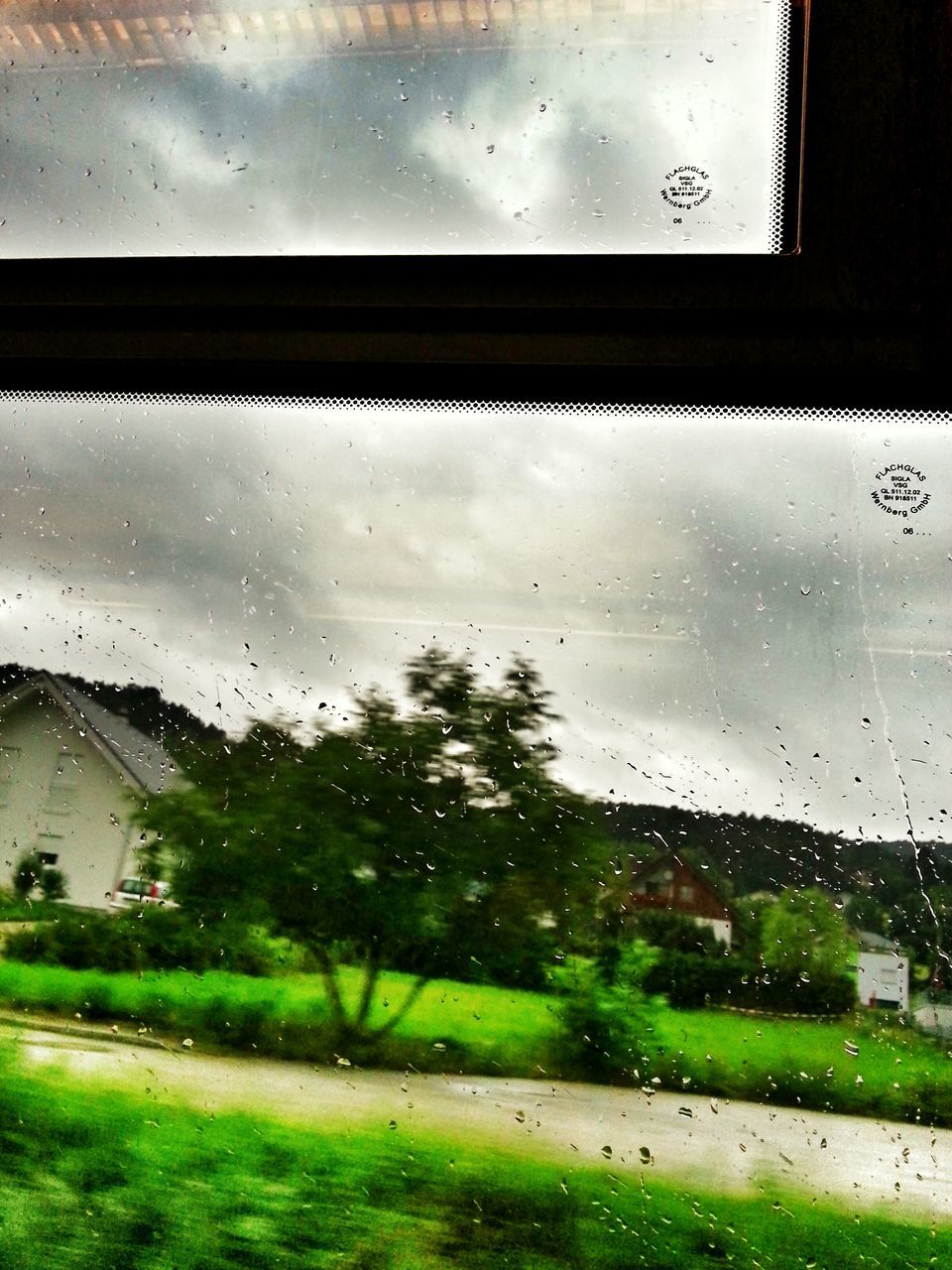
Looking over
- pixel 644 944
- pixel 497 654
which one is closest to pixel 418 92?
pixel 497 654

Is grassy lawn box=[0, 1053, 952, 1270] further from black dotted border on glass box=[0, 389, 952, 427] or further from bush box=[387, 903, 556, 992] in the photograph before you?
black dotted border on glass box=[0, 389, 952, 427]

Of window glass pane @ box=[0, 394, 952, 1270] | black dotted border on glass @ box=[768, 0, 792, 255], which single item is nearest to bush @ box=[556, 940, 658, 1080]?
window glass pane @ box=[0, 394, 952, 1270]

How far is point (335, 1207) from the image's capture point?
958 millimetres

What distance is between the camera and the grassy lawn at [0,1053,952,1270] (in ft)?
2.83

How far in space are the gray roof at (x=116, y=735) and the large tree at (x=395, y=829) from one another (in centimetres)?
3

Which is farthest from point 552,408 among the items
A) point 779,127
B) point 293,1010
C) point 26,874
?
point 26,874

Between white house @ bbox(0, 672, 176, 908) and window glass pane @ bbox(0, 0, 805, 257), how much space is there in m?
0.57

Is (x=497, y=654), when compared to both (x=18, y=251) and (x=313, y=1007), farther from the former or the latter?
(x=18, y=251)

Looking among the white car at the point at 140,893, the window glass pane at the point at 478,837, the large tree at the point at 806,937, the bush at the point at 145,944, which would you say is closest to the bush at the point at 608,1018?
the window glass pane at the point at 478,837

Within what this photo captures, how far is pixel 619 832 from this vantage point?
37.3 inches

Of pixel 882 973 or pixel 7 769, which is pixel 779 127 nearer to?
pixel 882 973

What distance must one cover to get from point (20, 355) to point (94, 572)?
0.88 ft

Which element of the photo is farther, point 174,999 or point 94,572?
point 94,572

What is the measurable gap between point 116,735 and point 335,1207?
576 mm
